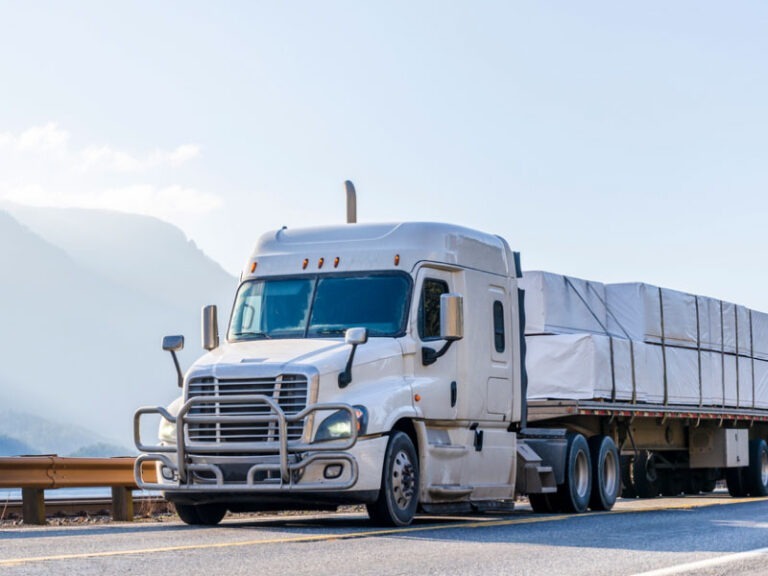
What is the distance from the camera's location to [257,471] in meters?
12.5

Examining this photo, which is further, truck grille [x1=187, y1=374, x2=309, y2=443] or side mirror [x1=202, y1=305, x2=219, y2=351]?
side mirror [x1=202, y1=305, x2=219, y2=351]

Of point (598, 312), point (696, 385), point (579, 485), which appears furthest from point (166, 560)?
point (696, 385)

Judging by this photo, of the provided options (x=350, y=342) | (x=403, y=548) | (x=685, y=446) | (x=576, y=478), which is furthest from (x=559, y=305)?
(x=403, y=548)

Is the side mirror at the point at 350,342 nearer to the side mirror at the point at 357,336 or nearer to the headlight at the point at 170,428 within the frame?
the side mirror at the point at 357,336

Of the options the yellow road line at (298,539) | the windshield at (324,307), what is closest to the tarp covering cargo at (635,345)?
the yellow road line at (298,539)

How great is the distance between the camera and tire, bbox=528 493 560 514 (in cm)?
1762

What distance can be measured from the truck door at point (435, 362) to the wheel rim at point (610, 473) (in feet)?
17.0

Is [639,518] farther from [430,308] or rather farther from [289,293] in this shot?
[289,293]

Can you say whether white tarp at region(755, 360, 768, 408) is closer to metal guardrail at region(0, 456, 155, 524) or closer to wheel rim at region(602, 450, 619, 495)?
wheel rim at region(602, 450, 619, 495)

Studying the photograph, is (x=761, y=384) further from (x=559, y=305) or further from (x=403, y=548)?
→ (x=403, y=548)

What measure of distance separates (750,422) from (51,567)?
1970 cm

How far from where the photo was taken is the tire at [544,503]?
17.6 meters

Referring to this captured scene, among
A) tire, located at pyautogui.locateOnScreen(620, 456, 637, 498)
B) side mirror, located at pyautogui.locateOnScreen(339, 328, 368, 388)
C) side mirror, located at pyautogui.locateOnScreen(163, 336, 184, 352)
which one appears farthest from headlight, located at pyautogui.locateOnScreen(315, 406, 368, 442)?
tire, located at pyautogui.locateOnScreen(620, 456, 637, 498)

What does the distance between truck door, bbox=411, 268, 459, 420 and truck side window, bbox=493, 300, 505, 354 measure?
1.17 metres
